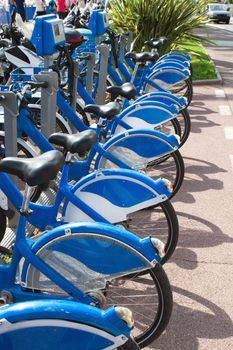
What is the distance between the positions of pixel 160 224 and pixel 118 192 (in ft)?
2.07

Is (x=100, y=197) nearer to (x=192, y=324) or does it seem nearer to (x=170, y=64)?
(x=192, y=324)

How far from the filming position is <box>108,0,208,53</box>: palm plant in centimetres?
1003

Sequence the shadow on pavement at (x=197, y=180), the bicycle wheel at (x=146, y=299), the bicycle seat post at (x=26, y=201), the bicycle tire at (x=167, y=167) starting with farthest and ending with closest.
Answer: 1. the shadow on pavement at (x=197, y=180)
2. the bicycle tire at (x=167, y=167)
3. the bicycle wheel at (x=146, y=299)
4. the bicycle seat post at (x=26, y=201)

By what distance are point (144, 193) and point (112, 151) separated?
29.3 inches

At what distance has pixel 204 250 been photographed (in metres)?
3.85

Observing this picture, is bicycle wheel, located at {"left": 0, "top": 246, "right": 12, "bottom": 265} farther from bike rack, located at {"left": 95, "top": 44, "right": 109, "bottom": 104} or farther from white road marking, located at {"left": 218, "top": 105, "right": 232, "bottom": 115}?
white road marking, located at {"left": 218, "top": 105, "right": 232, "bottom": 115}

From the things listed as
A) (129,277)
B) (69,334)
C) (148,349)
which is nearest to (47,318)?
(69,334)

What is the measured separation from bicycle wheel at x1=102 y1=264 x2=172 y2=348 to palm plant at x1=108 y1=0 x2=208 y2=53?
765 cm

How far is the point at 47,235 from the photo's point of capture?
2453 mm

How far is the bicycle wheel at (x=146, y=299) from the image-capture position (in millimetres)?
2619

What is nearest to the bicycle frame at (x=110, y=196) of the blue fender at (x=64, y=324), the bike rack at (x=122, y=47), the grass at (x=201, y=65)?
the blue fender at (x=64, y=324)

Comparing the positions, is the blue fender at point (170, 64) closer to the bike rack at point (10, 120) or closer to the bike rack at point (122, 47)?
the bike rack at point (122, 47)

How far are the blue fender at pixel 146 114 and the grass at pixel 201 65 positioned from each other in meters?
5.81

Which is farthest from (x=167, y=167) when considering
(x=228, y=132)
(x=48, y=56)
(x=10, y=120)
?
(x=228, y=132)
